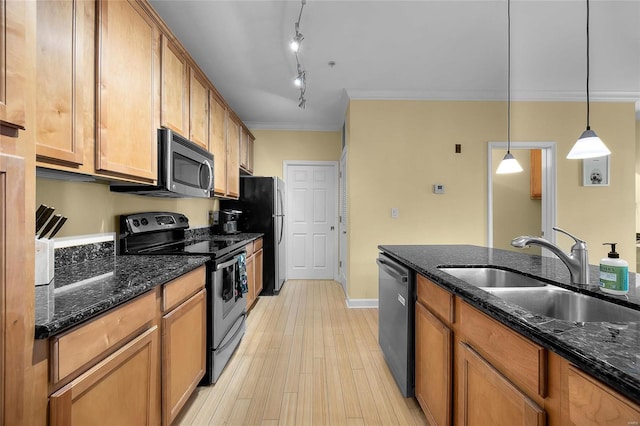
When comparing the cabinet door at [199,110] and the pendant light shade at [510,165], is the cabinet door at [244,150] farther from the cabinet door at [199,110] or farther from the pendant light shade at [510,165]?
the pendant light shade at [510,165]

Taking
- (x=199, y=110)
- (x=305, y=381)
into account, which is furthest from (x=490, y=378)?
(x=199, y=110)

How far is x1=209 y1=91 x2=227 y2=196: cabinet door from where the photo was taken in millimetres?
2980

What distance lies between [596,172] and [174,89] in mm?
4838

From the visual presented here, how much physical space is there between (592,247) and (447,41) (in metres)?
3.25

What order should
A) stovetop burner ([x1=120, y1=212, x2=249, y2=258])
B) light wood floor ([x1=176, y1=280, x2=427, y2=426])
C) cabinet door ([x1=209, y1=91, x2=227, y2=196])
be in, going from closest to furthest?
1. light wood floor ([x1=176, y1=280, x2=427, y2=426])
2. stovetop burner ([x1=120, y1=212, x2=249, y2=258])
3. cabinet door ([x1=209, y1=91, x2=227, y2=196])

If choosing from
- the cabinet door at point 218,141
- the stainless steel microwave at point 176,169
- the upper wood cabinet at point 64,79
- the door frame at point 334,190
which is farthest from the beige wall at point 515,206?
the upper wood cabinet at point 64,79

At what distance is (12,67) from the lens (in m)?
0.72

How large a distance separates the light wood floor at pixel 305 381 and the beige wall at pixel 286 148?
8.60 ft

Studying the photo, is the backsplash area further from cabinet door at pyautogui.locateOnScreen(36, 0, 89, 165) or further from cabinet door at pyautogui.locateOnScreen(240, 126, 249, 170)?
cabinet door at pyautogui.locateOnScreen(240, 126, 249, 170)

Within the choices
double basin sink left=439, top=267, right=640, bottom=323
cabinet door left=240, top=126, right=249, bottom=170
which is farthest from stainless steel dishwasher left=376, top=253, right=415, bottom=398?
cabinet door left=240, top=126, right=249, bottom=170

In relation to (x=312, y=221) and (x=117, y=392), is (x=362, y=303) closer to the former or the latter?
(x=312, y=221)

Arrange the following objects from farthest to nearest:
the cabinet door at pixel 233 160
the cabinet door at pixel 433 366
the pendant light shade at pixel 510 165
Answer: the cabinet door at pixel 233 160 → the pendant light shade at pixel 510 165 → the cabinet door at pixel 433 366

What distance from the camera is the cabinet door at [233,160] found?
11.8ft

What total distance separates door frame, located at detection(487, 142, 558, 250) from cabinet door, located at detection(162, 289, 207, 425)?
3473mm
